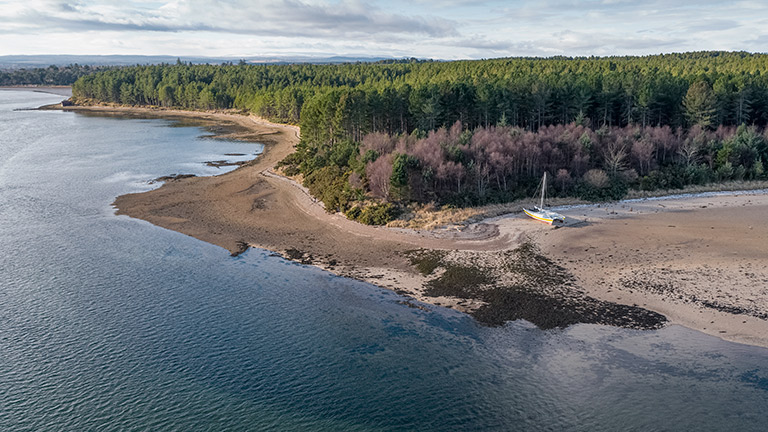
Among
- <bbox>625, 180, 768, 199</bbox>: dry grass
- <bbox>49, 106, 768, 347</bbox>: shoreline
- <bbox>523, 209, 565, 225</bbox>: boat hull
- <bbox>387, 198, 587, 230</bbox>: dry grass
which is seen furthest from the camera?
<bbox>625, 180, 768, 199</bbox>: dry grass

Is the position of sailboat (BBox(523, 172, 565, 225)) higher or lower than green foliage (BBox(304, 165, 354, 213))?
lower

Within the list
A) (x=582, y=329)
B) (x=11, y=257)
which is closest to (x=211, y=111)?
(x=11, y=257)

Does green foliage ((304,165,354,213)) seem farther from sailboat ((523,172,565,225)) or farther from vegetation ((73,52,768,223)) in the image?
sailboat ((523,172,565,225))

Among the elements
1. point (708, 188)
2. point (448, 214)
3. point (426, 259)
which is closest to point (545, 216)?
point (448, 214)

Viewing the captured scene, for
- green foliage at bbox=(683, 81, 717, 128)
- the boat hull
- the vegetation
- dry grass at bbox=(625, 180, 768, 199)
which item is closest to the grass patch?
the vegetation

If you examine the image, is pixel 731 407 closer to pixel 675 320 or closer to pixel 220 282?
pixel 675 320
